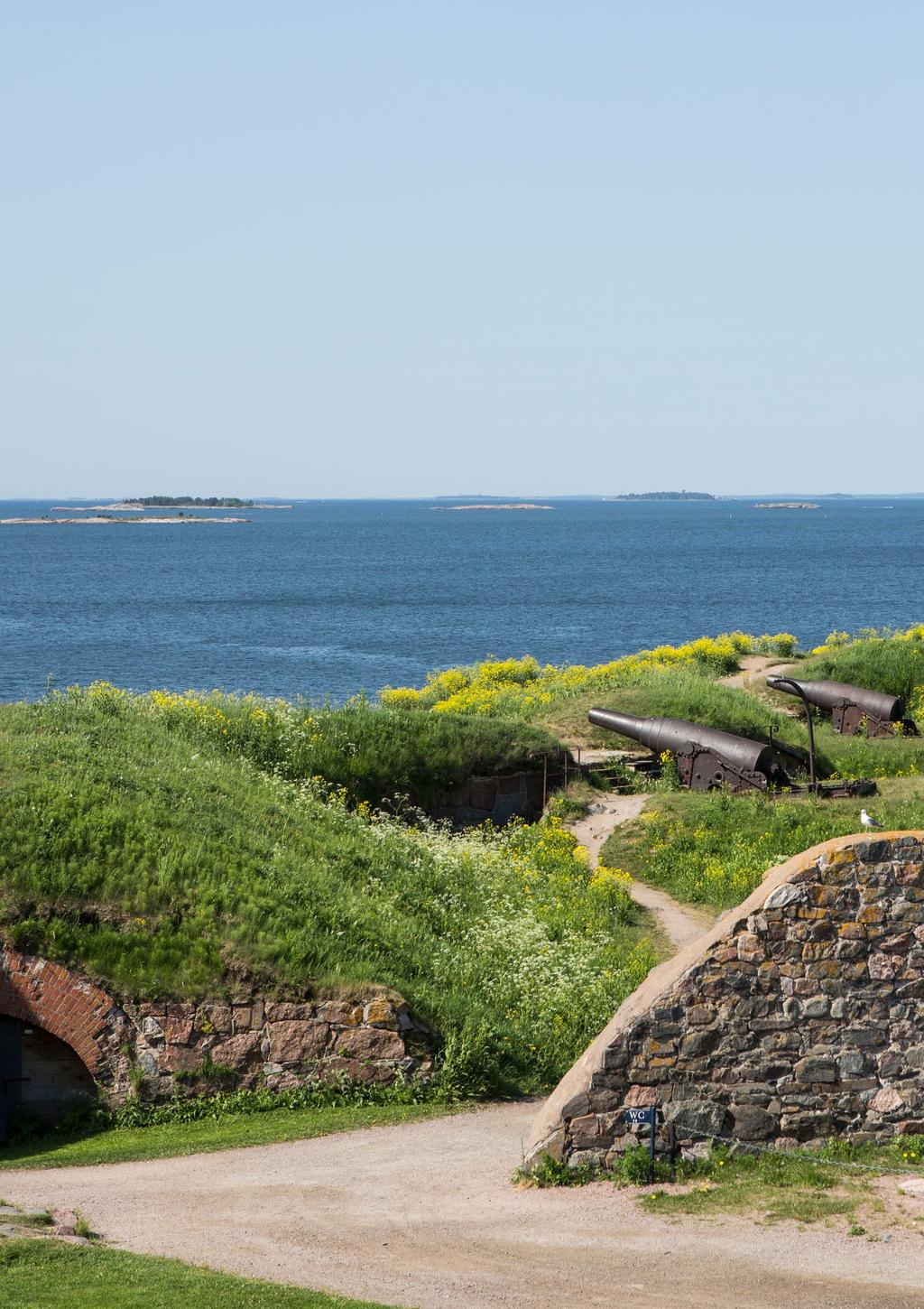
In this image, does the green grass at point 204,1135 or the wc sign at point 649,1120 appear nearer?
the wc sign at point 649,1120

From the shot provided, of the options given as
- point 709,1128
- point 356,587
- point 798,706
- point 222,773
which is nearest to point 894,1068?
point 709,1128

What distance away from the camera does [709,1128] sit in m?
12.2

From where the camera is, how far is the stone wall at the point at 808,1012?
12.2 meters

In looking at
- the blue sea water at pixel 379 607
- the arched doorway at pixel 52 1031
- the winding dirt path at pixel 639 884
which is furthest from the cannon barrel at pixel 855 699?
the arched doorway at pixel 52 1031

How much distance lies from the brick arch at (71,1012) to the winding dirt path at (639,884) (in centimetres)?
917

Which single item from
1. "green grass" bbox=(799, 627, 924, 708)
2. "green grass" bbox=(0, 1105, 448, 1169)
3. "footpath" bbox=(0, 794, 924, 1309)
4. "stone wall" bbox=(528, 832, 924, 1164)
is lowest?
"green grass" bbox=(0, 1105, 448, 1169)

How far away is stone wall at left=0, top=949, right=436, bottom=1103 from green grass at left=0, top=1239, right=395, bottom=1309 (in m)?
4.20

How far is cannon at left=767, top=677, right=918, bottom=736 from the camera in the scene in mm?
34094

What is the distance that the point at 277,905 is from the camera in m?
16.7

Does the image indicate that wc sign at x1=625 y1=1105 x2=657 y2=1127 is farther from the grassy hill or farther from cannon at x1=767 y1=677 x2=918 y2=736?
cannon at x1=767 y1=677 x2=918 y2=736

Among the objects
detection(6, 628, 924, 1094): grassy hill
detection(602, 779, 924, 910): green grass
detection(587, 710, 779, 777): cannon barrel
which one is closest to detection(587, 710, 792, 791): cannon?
detection(587, 710, 779, 777): cannon barrel

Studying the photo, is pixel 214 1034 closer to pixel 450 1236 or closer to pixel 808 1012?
pixel 450 1236

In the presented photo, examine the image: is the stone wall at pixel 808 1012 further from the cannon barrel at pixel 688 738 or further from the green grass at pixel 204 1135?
the cannon barrel at pixel 688 738

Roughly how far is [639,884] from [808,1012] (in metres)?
11.8
